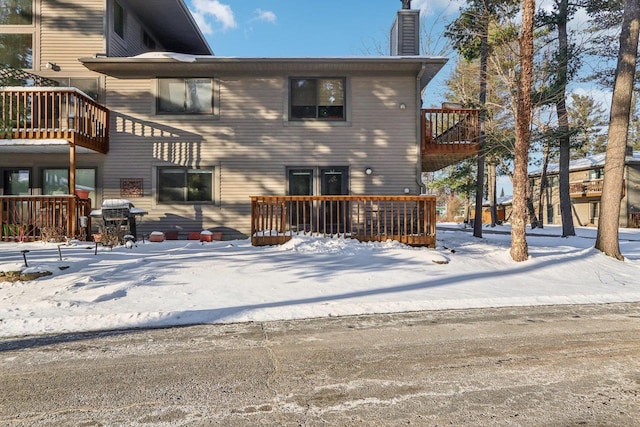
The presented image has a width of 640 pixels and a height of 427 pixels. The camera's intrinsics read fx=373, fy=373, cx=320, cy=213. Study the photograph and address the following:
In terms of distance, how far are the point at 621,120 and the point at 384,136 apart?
567 cm

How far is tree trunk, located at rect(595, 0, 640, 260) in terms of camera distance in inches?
345

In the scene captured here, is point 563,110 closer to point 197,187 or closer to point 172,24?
point 197,187

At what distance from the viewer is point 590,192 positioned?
28750 millimetres

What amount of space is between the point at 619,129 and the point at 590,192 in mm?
24148

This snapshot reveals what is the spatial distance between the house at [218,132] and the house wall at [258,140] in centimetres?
3

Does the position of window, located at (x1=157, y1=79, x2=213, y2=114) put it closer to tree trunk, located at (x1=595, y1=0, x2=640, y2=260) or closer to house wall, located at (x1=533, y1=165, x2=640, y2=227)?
tree trunk, located at (x1=595, y1=0, x2=640, y2=260)

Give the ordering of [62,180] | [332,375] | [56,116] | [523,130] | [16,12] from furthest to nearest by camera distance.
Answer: [16,12] → [62,180] → [56,116] → [523,130] → [332,375]

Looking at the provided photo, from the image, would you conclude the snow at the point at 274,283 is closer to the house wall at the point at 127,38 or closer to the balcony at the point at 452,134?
the balcony at the point at 452,134

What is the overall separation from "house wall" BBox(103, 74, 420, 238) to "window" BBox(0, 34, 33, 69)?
2806mm

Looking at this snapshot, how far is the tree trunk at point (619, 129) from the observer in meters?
8.77

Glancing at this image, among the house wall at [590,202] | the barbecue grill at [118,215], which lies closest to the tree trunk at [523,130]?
the barbecue grill at [118,215]

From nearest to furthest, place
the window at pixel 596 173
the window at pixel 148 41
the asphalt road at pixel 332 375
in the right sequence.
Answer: the asphalt road at pixel 332 375
the window at pixel 148 41
the window at pixel 596 173

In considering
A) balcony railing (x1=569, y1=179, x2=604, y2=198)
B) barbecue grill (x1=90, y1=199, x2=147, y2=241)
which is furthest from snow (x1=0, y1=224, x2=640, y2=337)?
balcony railing (x1=569, y1=179, x2=604, y2=198)

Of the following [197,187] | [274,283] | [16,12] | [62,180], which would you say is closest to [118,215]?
[197,187]
